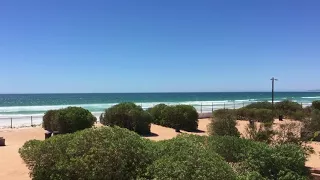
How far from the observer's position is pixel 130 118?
22.3 meters

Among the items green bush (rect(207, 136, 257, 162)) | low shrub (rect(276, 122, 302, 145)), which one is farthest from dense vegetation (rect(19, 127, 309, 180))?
low shrub (rect(276, 122, 302, 145))

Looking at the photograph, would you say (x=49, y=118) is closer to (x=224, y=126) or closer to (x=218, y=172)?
(x=224, y=126)

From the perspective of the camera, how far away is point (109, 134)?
722cm

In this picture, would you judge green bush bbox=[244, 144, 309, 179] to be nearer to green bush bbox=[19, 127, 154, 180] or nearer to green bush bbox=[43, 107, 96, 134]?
green bush bbox=[19, 127, 154, 180]

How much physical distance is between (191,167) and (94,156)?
2.02 meters

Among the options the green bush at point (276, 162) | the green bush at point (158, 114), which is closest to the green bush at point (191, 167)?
the green bush at point (276, 162)

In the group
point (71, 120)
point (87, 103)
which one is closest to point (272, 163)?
point (71, 120)

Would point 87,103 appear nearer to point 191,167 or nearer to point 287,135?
point 287,135

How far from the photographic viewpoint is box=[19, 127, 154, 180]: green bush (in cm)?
675

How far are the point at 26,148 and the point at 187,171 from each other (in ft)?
13.9

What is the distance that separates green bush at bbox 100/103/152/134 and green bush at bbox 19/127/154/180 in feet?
46.4

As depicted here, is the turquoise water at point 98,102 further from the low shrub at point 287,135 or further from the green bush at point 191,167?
the green bush at point 191,167

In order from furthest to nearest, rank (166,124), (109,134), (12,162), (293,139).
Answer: (166,124), (293,139), (12,162), (109,134)

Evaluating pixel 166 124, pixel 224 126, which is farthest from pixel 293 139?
pixel 166 124
